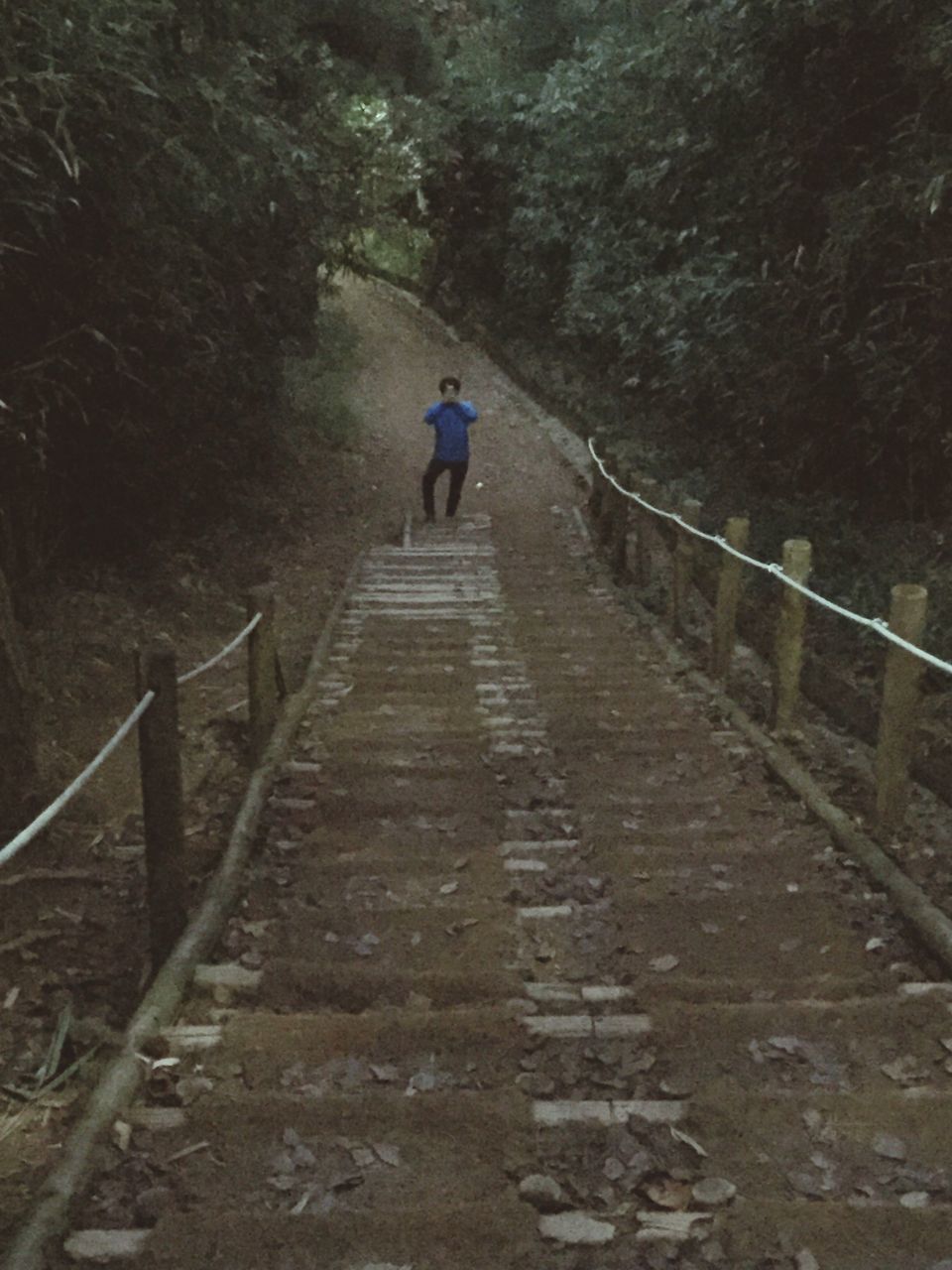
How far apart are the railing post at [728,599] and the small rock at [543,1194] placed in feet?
15.1

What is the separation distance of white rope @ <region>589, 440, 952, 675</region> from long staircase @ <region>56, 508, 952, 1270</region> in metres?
0.96

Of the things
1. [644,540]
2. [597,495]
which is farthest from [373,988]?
[597,495]

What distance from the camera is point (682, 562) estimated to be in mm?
7688

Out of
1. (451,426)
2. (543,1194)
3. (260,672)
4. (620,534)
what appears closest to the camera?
(543,1194)

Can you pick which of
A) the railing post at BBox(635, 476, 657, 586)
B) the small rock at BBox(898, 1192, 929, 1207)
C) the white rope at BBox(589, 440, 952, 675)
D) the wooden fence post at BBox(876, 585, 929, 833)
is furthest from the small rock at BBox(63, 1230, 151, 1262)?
the railing post at BBox(635, 476, 657, 586)

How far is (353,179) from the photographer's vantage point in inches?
467

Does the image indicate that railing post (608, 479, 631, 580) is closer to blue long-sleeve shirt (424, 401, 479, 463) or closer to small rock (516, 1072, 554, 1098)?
blue long-sleeve shirt (424, 401, 479, 463)

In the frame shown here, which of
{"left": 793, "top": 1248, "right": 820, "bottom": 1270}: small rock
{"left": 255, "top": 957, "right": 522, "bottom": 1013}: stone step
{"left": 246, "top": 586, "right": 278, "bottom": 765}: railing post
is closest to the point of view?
{"left": 793, "top": 1248, "right": 820, "bottom": 1270}: small rock

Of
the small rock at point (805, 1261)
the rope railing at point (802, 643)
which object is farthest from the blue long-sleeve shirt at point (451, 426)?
the small rock at point (805, 1261)

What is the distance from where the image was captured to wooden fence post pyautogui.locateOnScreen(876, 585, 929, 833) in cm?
398

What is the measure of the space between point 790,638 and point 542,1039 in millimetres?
3120

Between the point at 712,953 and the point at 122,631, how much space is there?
20.9 ft

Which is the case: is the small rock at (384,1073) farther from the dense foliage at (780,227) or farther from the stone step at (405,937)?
the dense foliage at (780,227)

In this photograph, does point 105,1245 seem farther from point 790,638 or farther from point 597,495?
point 597,495
